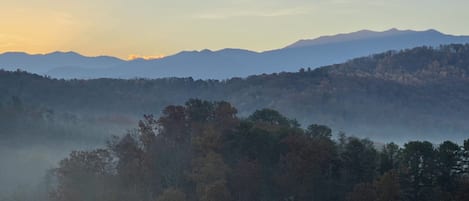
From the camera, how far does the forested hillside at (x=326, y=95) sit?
12762cm

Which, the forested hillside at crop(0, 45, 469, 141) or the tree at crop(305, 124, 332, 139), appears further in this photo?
the forested hillside at crop(0, 45, 469, 141)

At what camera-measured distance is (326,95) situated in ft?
473

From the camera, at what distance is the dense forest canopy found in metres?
29.0

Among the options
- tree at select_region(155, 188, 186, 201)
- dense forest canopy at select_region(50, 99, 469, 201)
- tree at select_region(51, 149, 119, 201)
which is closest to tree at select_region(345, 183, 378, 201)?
dense forest canopy at select_region(50, 99, 469, 201)

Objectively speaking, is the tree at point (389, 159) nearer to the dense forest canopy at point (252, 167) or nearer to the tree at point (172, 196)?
the dense forest canopy at point (252, 167)

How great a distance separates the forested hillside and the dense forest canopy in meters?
85.0

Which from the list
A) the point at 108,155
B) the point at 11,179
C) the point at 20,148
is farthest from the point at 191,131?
the point at 20,148

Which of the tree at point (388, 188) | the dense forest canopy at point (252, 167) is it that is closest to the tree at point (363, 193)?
the dense forest canopy at point (252, 167)

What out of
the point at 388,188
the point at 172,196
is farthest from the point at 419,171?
the point at 172,196

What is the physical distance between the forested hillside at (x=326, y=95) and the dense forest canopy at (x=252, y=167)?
85032mm

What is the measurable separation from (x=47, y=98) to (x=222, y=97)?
44313mm

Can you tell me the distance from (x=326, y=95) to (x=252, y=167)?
114642 millimetres

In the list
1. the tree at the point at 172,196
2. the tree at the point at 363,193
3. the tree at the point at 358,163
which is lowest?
the tree at the point at 172,196

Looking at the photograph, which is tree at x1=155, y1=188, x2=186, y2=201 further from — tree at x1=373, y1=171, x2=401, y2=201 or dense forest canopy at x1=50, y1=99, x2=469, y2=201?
tree at x1=373, y1=171, x2=401, y2=201
